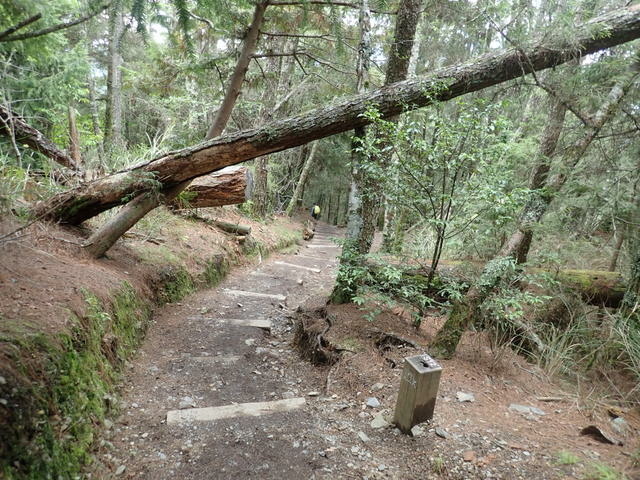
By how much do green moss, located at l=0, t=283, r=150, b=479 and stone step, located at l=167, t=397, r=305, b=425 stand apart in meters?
0.55

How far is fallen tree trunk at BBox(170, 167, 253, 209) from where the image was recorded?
248 inches

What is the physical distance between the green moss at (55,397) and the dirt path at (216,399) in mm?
275

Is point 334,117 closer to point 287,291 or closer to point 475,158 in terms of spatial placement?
point 475,158

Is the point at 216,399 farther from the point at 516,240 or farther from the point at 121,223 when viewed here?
the point at 516,240

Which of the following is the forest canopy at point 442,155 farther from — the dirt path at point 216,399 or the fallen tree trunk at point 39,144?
Answer: the dirt path at point 216,399

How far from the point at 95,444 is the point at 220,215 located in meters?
7.07

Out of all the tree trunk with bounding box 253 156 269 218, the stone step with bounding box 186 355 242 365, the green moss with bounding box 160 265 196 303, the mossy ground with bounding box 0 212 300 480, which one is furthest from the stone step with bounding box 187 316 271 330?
the tree trunk with bounding box 253 156 269 218

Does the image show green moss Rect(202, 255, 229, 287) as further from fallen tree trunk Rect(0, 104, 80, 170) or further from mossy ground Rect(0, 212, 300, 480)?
fallen tree trunk Rect(0, 104, 80, 170)

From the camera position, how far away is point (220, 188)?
637 cm

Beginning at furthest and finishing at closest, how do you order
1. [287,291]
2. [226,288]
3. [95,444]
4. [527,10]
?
[287,291]
[226,288]
[527,10]
[95,444]

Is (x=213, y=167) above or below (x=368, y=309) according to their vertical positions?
above

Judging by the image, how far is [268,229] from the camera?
10.8 meters

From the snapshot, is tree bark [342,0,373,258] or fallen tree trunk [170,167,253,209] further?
fallen tree trunk [170,167,253,209]

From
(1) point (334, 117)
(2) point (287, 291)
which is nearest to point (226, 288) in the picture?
(2) point (287, 291)
